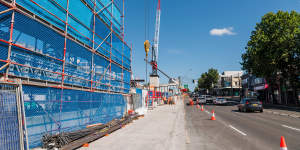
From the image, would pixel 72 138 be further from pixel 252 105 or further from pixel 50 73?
pixel 252 105

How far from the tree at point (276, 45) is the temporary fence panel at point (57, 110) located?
29.4 metres

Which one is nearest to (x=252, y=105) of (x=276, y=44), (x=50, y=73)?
(x=276, y=44)

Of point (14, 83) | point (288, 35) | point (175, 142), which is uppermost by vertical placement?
point (288, 35)

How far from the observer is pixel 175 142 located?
7812 millimetres

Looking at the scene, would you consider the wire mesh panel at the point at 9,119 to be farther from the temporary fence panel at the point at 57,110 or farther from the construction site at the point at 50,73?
the temporary fence panel at the point at 57,110

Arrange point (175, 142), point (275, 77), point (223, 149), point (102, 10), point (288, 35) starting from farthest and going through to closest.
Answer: point (275, 77) < point (288, 35) < point (102, 10) < point (175, 142) < point (223, 149)

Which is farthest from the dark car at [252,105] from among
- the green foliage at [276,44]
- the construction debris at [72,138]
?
the construction debris at [72,138]

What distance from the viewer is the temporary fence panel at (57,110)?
619 cm

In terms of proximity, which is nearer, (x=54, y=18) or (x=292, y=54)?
(x=54, y=18)

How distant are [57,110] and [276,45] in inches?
1306

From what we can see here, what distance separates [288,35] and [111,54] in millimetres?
28068

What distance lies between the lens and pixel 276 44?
30.4m

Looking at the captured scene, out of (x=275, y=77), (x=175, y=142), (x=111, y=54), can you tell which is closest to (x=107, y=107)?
(x=111, y=54)

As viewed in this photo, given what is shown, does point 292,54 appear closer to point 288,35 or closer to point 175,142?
point 288,35
